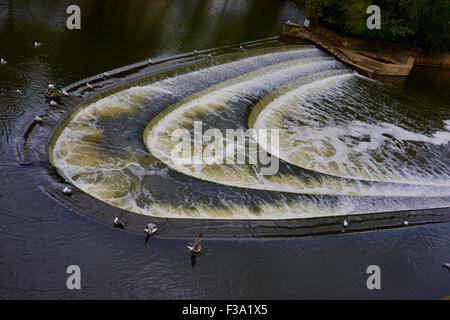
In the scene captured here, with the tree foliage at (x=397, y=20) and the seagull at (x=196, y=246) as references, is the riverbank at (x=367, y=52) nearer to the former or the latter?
the tree foliage at (x=397, y=20)

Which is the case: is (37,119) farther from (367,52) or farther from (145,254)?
(367,52)

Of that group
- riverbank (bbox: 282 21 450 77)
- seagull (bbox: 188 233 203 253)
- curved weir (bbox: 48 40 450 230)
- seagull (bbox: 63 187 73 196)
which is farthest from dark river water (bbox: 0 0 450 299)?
riverbank (bbox: 282 21 450 77)

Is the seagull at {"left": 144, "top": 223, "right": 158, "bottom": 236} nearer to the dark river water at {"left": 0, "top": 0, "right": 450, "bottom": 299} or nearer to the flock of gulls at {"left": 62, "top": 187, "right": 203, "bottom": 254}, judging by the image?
the flock of gulls at {"left": 62, "top": 187, "right": 203, "bottom": 254}

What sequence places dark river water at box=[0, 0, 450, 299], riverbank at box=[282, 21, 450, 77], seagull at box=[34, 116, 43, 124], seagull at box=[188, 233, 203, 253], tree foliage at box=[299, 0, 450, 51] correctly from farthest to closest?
1. tree foliage at box=[299, 0, 450, 51]
2. riverbank at box=[282, 21, 450, 77]
3. seagull at box=[34, 116, 43, 124]
4. seagull at box=[188, 233, 203, 253]
5. dark river water at box=[0, 0, 450, 299]

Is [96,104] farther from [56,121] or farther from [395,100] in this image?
[395,100]

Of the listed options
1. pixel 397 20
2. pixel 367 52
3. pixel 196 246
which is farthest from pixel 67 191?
pixel 397 20
